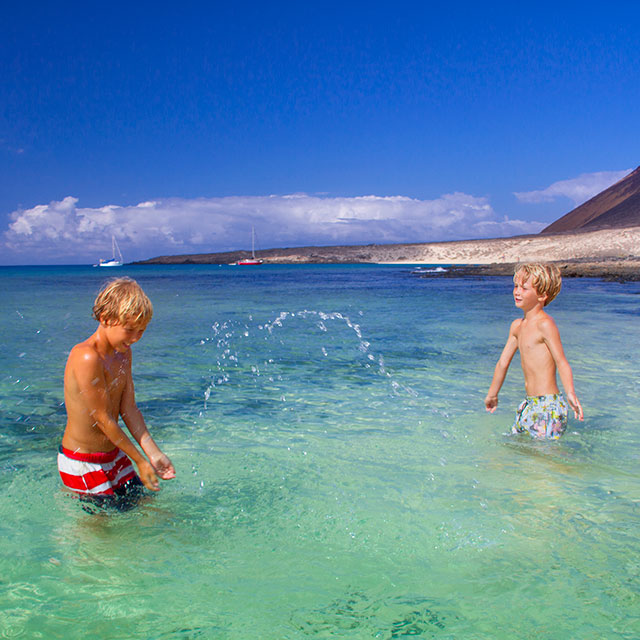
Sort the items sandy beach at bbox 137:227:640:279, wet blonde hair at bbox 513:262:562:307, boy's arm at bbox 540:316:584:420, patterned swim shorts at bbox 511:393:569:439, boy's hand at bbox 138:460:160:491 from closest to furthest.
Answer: boy's hand at bbox 138:460:160:491 < boy's arm at bbox 540:316:584:420 < wet blonde hair at bbox 513:262:562:307 < patterned swim shorts at bbox 511:393:569:439 < sandy beach at bbox 137:227:640:279

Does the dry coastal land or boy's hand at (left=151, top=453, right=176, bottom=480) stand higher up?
the dry coastal land

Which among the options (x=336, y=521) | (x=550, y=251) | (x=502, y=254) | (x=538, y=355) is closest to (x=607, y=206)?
(x=502, y=254)

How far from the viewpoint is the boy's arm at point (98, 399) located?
10.1 ft

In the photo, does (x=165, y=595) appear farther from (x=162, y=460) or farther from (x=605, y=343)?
(x=605, y=343)

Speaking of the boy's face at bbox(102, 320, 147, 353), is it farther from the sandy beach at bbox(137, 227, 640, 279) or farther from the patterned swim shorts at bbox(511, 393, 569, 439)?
the sandy beach at bbox(137, 227, 640, 279)

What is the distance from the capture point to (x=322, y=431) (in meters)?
5.72

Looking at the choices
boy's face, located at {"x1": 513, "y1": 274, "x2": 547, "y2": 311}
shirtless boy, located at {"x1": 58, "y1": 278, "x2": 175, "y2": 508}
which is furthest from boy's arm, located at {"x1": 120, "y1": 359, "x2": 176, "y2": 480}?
boy's face, located at {"x1": 513, "y1": 274, "x2": 547, "y2": 311}

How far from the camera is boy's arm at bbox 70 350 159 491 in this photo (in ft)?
10.1

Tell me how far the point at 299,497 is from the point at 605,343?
9335 millimetres

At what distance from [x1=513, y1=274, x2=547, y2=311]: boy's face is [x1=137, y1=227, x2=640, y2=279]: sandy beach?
3597 cm

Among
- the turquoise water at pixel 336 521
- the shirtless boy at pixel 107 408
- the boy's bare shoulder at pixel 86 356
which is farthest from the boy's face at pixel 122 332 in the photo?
the turquoise water at pixel 336 521

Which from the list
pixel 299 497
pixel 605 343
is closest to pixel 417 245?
pixel 605 343

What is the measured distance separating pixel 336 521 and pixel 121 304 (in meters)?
1.90

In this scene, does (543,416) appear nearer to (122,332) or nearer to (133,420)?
(133,420)
